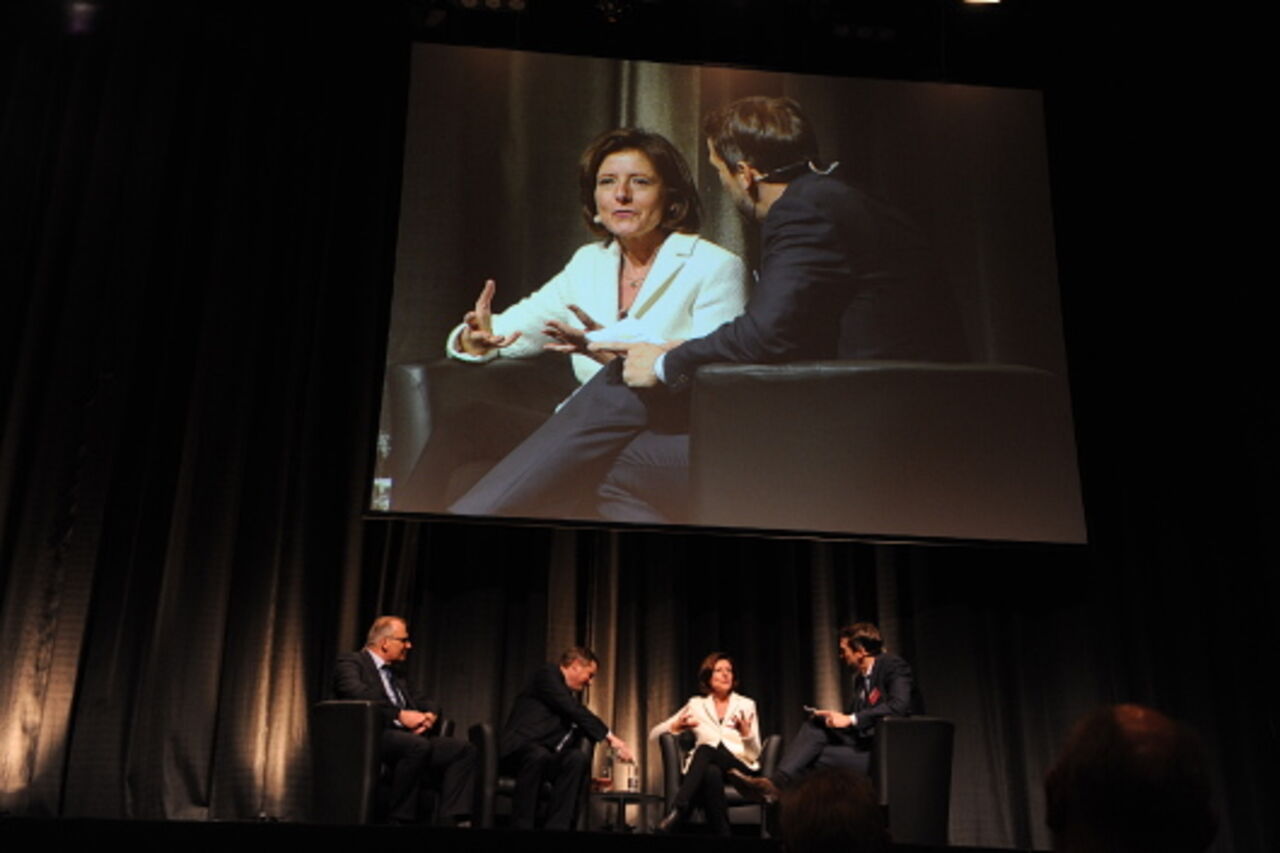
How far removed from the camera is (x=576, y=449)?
5.14 m

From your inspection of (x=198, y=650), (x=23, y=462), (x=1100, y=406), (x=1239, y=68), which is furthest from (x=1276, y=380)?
(x=23, y=462)

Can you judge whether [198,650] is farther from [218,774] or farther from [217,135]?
[217,135]

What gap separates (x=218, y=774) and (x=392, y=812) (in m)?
1.00

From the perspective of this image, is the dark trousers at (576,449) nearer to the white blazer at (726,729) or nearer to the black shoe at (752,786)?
the white blazer at (726,729)

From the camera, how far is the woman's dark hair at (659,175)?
18.0 ft

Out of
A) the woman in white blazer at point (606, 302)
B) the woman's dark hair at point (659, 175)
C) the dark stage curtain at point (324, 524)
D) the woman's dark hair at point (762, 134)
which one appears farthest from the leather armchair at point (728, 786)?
the woman's dark hair at point (762, 134)

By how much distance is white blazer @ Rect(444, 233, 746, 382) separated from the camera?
5.26 m

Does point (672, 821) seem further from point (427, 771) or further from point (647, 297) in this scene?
point (647, 297)

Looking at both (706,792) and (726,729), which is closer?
(706,792)

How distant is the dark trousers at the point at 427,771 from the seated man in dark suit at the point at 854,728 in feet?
3.13

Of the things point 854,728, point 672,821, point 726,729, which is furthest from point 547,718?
point 854,728

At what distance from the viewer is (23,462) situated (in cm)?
532

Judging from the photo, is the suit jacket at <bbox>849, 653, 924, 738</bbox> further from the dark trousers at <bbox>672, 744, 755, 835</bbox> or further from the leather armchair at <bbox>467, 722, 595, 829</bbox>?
the leather armchair at <bbox>467, 722, 595, 829</bbox>

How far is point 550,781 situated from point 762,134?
9.45 feet
